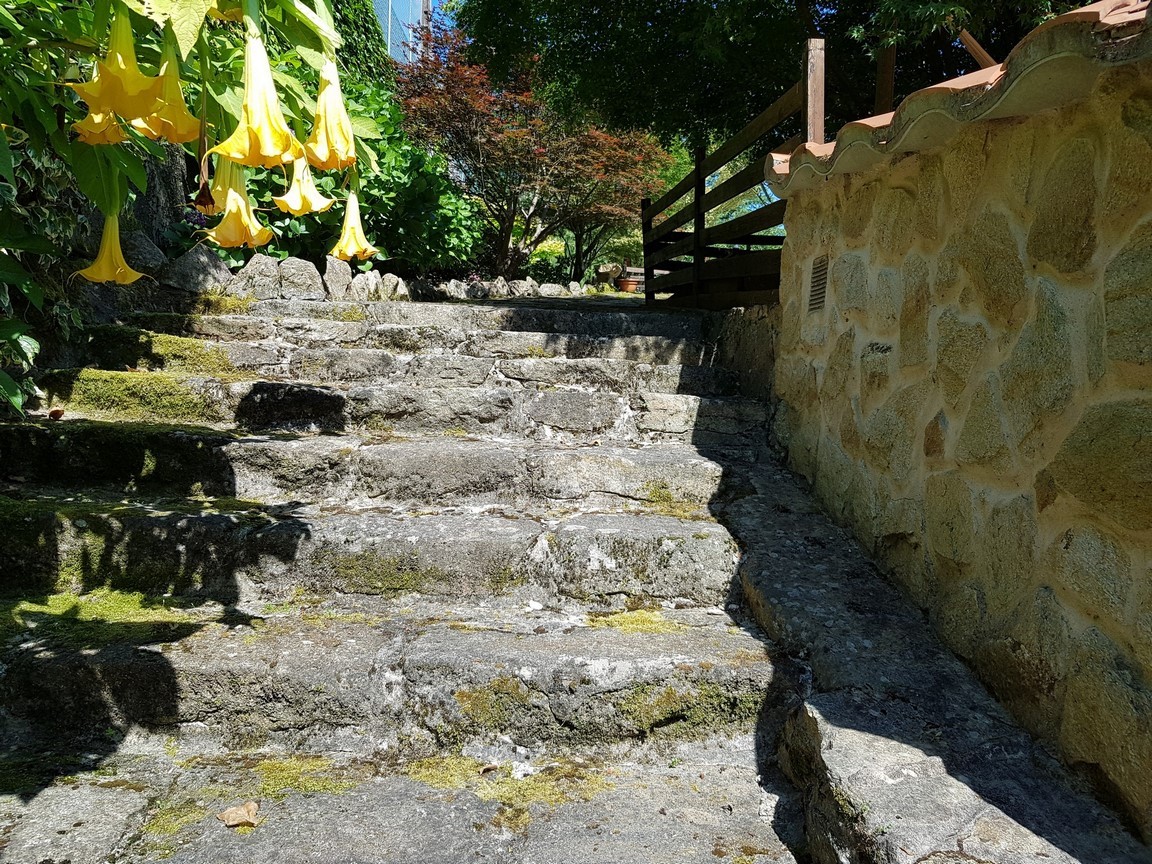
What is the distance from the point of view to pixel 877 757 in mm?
1516

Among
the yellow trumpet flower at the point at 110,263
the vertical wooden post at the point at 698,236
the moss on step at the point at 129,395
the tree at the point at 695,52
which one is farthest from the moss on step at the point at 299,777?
the tree at the point at 695,52

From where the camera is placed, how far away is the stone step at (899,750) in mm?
1317

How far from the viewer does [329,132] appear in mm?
1003

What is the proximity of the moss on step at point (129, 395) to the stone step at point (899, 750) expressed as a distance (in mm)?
2177

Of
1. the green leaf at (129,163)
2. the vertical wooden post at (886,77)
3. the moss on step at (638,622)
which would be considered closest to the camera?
the green leaf at (129,163)

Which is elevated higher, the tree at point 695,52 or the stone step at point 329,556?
the tree at point 695,52

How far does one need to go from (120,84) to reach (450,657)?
140cm

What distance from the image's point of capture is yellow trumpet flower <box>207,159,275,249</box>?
A: 1087 millimetres

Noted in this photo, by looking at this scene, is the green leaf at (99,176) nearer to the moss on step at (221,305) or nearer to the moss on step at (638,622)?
the moss on step at (638,622)

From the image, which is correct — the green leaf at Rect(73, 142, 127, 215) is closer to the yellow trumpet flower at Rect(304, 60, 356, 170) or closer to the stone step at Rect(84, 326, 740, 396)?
the yellow trumpet flower at Rect(304, 60, 356, 170)

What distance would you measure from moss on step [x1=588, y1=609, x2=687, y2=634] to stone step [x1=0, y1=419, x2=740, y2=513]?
20.5 inches

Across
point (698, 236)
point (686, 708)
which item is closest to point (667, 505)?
point (686, 708)

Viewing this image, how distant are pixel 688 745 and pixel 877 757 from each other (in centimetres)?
50

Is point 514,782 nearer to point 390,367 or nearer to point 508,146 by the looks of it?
point 390,367
